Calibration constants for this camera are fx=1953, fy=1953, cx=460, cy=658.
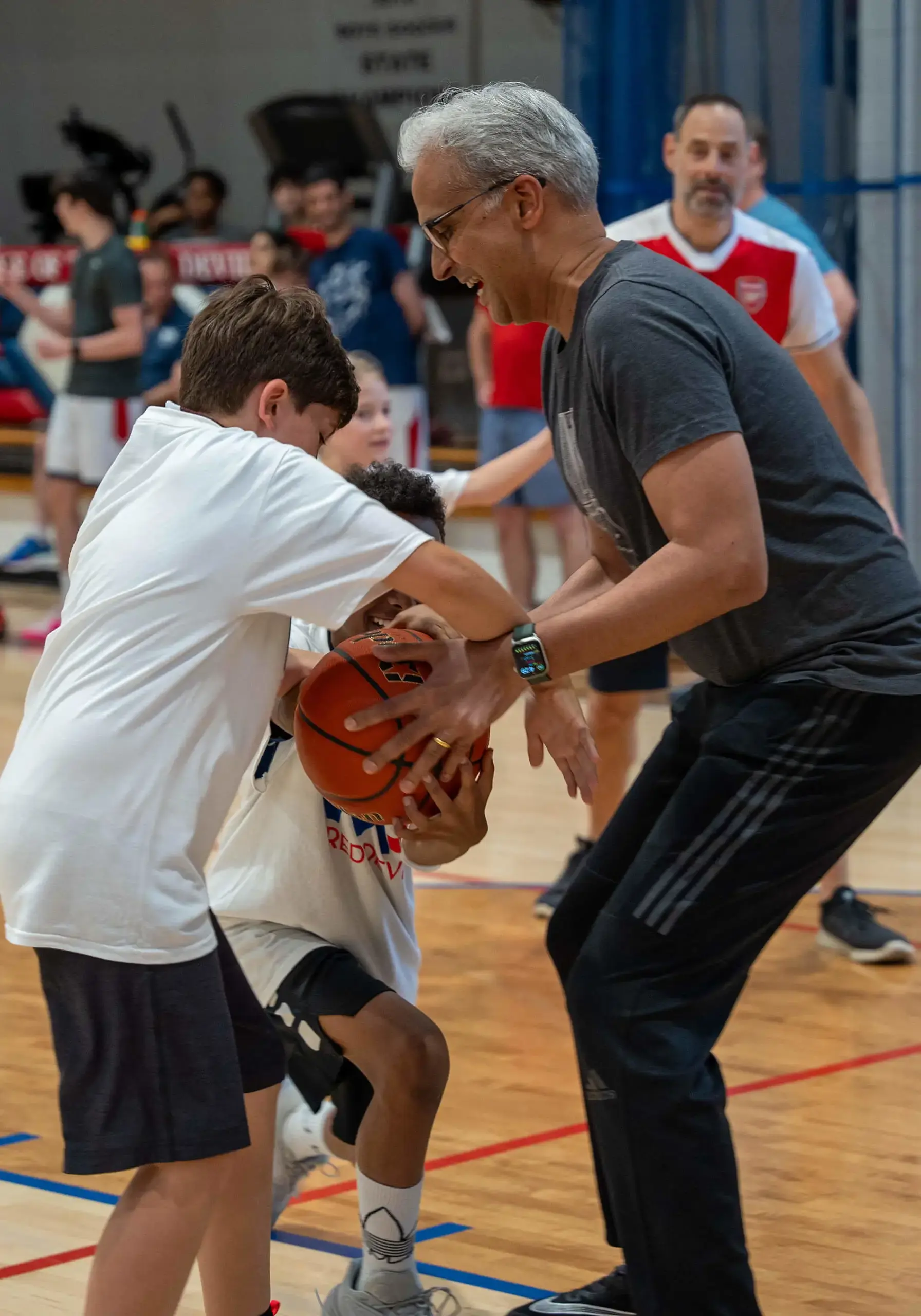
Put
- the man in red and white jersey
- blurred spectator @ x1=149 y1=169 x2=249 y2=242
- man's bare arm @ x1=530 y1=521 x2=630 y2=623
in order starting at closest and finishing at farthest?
man's bare arm @ x1=530 y1=521 x2=630 y2=623, the man in red and white jersey, blurred spectator @ x1=149 y1=169 x2=249 y2=242

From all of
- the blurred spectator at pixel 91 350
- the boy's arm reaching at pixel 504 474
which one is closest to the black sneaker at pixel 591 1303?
the boy's arm reaching at pixel 504 474

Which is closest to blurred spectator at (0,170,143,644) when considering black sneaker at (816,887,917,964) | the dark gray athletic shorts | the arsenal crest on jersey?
the arsenal crest on jersey

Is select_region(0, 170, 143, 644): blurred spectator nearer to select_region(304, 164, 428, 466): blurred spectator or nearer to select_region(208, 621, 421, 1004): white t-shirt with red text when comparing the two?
select_region(304, 164, 428, 466): blurred spectator

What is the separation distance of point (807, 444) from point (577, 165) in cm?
53

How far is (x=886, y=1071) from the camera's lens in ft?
14.7

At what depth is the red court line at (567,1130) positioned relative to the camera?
390cm

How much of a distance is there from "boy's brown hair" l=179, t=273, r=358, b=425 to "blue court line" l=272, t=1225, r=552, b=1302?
4.94 feet

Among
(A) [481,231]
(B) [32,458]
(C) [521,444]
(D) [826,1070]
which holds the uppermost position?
(A) [481,231]

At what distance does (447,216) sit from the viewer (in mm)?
2852

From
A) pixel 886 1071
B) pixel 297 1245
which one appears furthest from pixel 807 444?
pixel 886 1071

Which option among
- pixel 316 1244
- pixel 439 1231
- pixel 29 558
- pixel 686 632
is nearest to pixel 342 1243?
pixel 316 1244

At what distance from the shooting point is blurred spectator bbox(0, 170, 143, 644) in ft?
34.9

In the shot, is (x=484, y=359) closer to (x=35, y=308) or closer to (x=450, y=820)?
(x=35, y=308)

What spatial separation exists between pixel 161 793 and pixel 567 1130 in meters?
1.94
